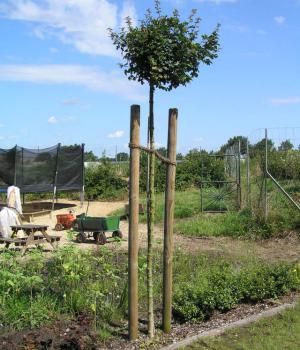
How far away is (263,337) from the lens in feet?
17.8

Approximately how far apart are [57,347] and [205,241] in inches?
306

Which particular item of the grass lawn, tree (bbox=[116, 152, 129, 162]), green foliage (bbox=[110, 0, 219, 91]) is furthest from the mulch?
tree (bbox=[116, 152, 129, 162])

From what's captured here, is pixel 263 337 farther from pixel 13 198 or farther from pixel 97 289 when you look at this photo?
pixel 13 198

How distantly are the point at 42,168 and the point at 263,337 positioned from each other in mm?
15512

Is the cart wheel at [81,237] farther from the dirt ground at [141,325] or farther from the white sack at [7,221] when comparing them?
the dirt ground at [141,325]

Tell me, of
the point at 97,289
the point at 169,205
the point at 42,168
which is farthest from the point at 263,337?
the point at 42,168

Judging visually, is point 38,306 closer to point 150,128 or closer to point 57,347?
point 57,347

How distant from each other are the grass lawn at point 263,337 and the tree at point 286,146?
27.1 ft

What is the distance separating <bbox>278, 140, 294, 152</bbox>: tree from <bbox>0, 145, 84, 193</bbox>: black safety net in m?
9.03

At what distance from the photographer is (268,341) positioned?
209 inches

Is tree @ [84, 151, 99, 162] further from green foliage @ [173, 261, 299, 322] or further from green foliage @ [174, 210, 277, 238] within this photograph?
green foliage @ [173, 261, 299, 322]

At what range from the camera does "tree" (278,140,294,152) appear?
13819 mm

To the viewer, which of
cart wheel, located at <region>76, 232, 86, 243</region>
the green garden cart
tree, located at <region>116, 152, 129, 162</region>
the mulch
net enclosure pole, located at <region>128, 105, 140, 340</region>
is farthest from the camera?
tree, located at <region>116, 152, 129, 162</region>

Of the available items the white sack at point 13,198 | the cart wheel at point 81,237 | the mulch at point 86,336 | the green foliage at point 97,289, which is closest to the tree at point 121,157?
the white sack at point 13,198
